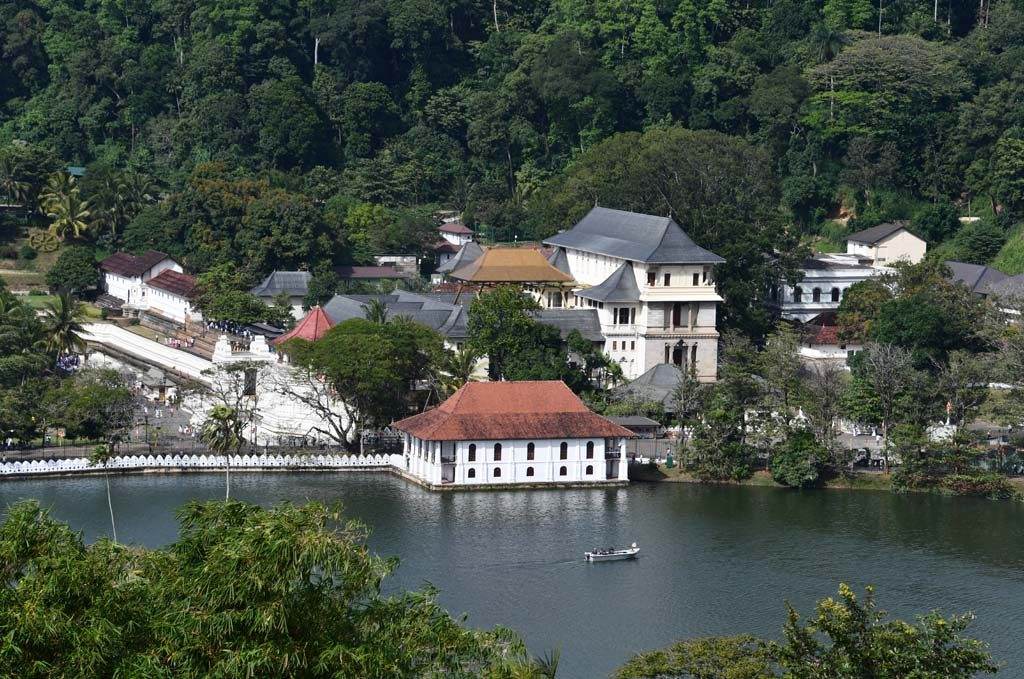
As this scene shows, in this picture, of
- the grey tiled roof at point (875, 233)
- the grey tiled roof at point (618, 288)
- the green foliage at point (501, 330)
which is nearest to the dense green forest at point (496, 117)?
the grey tiled roof at point (875, 233)

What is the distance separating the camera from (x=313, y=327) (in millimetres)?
58562

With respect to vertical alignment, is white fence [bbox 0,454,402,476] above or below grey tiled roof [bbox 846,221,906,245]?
below

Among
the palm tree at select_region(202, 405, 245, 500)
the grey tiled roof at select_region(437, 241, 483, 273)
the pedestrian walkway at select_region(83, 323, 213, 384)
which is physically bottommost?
the palm tree at select_region(202, 405, 245, 500)

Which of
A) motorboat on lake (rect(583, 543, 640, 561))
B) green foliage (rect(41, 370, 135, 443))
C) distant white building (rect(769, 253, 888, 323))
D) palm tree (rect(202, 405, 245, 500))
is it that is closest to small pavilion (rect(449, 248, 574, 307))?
distant white building (rect(769, 253, 888, 323))

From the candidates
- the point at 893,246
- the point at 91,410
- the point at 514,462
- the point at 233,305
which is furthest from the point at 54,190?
the point at 514,462

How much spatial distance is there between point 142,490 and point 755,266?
80.9 ft

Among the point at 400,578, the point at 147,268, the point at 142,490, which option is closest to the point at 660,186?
the point at 147,268

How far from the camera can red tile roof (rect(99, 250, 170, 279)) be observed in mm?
73000

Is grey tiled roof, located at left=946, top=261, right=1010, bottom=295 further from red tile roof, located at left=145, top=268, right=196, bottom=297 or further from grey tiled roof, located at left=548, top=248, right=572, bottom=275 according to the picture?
red tile roof, located at left=145, top=268, right=196, bottom=297

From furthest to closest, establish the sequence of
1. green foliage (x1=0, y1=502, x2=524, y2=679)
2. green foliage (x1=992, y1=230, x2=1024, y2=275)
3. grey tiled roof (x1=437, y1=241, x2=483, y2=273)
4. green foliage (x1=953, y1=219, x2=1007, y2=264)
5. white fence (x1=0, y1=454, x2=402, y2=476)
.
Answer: green foliage (x1=953, y1=219, x2=1007, y2=264) < green foliage (x1=992, y1=230, x2=1024, y2=275) < grey tiled roof (x1=437, y1=241, x2=483, y2=273) < white fence (x1=0, y1=454, x2=402, y2=476) < green foliage (x1=0, y1=502, x2=524, y2=679)

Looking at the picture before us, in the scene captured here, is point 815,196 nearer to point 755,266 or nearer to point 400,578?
point 755,266

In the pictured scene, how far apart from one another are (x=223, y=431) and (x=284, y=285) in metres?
18.6

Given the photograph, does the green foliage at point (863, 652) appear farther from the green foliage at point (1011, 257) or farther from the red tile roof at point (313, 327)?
the green foliage at point (1011, 257)

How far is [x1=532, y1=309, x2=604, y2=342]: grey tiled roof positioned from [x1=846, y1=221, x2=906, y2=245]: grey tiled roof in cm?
1822
